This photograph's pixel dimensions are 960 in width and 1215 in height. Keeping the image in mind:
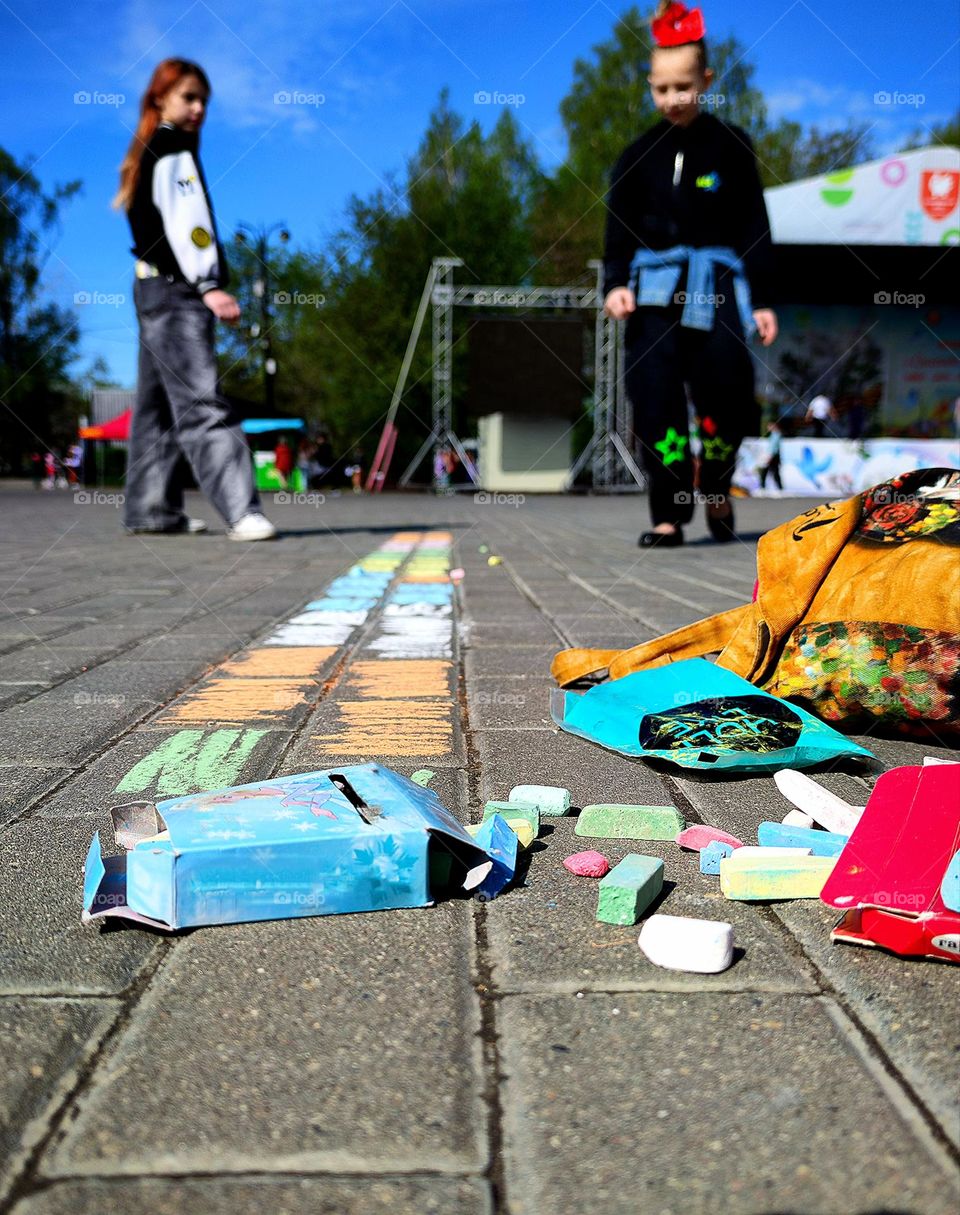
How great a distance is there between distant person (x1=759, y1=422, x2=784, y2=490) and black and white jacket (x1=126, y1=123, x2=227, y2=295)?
1622 cm

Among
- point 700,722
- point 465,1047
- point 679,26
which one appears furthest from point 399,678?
point 679,26

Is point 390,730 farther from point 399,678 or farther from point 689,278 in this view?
point 689,278

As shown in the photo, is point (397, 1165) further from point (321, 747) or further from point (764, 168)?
point (764, 168)

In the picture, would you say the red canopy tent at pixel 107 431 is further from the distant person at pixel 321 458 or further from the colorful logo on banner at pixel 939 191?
the colorful logo on banner at pixel 939 191

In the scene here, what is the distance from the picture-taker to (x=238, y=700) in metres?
2.92

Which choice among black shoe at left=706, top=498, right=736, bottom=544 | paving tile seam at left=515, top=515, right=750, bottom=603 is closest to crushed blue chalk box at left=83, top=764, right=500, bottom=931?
paving tile seam at left=515, top=515, right=750, bottom=603

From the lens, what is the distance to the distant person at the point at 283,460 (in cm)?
2527

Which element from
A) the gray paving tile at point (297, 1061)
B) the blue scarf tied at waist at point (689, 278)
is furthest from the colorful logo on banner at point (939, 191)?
the gray paving tile at point (297, 1061)

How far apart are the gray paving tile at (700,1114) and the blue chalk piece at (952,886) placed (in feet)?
0.77

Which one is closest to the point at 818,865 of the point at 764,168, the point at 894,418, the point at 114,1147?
the point at 114,1147

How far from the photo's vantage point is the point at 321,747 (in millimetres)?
2426

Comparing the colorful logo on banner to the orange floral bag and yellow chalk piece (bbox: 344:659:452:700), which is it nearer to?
the orange floral bag

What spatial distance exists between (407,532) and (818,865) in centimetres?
903

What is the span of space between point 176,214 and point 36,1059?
6.94 meters
